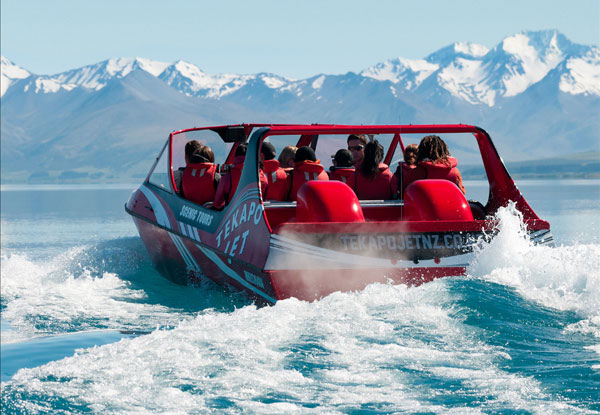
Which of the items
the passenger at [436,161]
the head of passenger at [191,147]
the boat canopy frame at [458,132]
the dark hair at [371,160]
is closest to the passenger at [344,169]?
the dark hair at [371,160]

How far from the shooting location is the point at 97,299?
842 cm

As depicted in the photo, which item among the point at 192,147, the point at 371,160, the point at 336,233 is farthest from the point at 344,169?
the point at 336,233

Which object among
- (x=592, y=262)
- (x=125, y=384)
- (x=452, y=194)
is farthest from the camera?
(x=452, y=194)

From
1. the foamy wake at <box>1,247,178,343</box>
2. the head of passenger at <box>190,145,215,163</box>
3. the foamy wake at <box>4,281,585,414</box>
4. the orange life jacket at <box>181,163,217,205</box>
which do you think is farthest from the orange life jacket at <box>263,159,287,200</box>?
the foamy wake at <box>4,281,585,414</box>

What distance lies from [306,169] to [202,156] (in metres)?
1.69

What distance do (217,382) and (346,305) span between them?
5.94ft

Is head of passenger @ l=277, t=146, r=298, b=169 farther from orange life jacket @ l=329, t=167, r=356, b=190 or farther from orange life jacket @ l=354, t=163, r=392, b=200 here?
orange life jacket @ l=354, t=163, r=392, b=200

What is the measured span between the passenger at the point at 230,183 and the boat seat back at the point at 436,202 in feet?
5.53

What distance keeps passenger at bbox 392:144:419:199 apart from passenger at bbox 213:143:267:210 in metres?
1.42

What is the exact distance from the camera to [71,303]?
26.4ft

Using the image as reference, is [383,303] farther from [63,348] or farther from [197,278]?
[197,278]

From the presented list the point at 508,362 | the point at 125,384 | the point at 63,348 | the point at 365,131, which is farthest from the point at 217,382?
the point at 365,131

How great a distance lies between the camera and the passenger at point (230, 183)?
8047 mm

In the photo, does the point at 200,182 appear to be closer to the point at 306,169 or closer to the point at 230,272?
the point at 306,169
